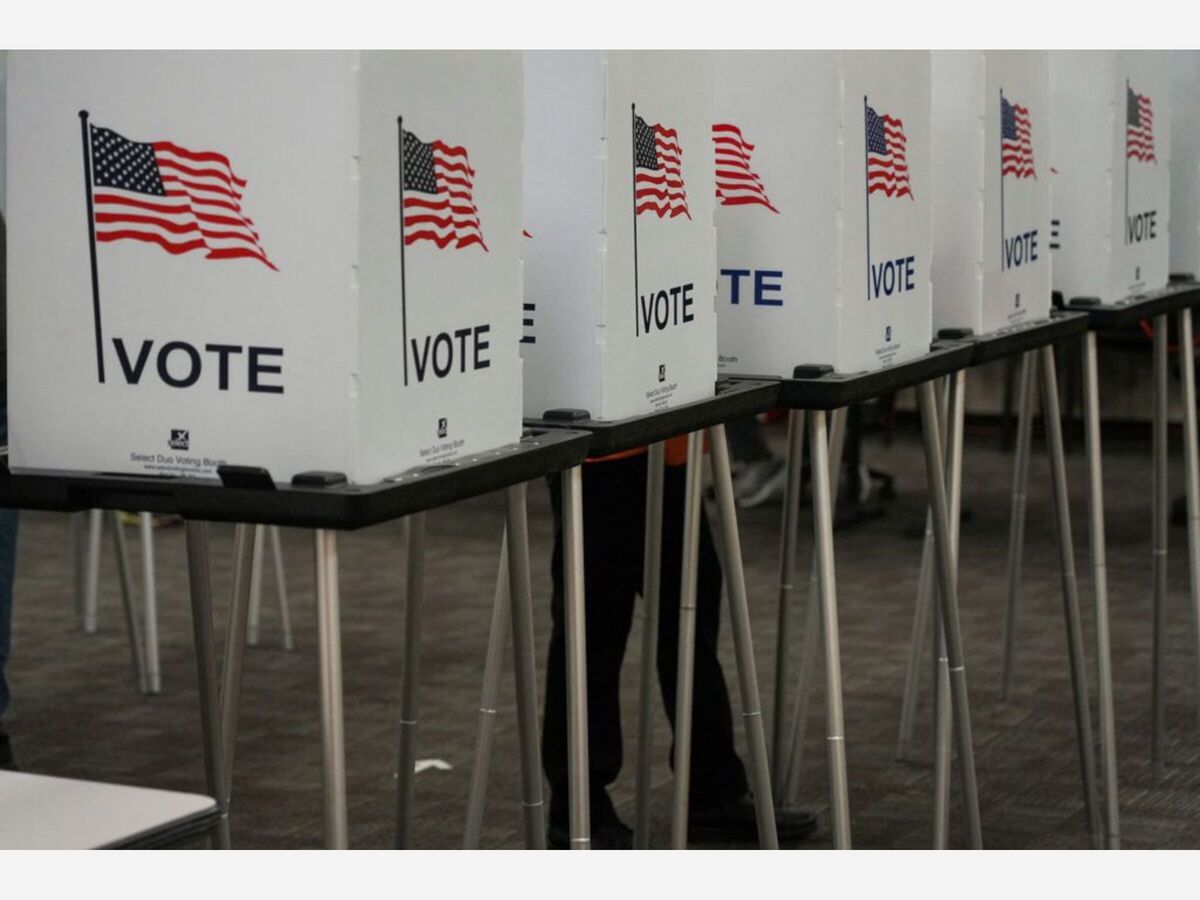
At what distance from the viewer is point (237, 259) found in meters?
1.76

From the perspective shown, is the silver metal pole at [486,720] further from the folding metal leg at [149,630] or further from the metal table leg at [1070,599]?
the folding metal leg at [149,630]

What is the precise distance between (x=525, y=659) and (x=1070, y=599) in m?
1.62

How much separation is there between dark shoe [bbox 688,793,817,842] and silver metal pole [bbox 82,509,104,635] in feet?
8.04

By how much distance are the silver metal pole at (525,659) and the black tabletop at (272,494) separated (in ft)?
0.98

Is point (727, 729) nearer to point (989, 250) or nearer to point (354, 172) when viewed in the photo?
point (989, 250)

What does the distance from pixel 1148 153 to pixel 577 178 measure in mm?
1950

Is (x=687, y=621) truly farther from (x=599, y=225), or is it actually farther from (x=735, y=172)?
(x=599, y=225)

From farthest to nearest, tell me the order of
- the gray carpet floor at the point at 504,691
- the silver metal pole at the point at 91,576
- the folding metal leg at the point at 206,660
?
the silver metal pole at the point at 91,576
the gray carpet floor at the point at 504,691
the folding metal leg at the point at 206,660

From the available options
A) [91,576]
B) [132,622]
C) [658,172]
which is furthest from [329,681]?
[91,576]

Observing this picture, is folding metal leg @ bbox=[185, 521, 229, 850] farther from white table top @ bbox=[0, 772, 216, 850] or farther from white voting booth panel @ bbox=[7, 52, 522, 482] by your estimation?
white table top @ bbox=[0, 772, 216, 850]

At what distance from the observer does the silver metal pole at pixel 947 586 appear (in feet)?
9.75

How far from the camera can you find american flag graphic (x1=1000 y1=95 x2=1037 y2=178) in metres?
3.13

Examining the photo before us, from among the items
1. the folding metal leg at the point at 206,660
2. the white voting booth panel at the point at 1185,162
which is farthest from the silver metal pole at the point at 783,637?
the folding metal leg at the point at 206,660

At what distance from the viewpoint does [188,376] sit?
1789 mm
